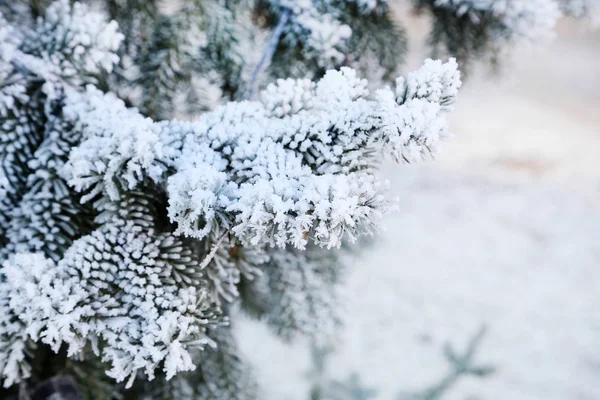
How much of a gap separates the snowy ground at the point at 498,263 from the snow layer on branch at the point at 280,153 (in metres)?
1.47

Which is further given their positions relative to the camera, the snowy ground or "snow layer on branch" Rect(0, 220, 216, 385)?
the snowy ground

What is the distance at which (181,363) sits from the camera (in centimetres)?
44

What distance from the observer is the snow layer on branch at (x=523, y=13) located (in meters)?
0.78

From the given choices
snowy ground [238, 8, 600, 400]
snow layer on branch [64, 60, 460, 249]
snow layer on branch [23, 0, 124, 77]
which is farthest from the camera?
snowy ground [238, 8, 600, 400]

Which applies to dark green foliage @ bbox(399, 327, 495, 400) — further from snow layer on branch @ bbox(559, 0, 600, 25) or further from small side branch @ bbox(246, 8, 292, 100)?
small side branch @ bbox(246, 8, 292, 100)

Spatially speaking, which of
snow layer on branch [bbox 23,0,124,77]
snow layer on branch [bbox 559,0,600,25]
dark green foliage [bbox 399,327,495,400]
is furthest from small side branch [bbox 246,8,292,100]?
dark green foliage [bbox 399,327,495,400]

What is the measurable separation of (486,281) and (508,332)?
507mm

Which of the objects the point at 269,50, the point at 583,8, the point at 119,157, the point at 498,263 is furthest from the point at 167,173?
the point at 498,263

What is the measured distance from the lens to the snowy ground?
2.63 metres

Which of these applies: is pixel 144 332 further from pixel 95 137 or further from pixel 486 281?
pixel 486 281

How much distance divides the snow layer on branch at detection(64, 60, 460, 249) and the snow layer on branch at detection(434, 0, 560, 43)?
421 mm

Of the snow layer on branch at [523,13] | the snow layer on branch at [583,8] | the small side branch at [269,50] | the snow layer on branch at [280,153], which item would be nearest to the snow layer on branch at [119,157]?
the snow layer on branch at [280,153]

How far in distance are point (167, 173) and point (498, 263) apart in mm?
3387

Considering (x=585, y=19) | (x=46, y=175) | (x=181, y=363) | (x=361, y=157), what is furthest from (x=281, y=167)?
(x=585, y=19)
